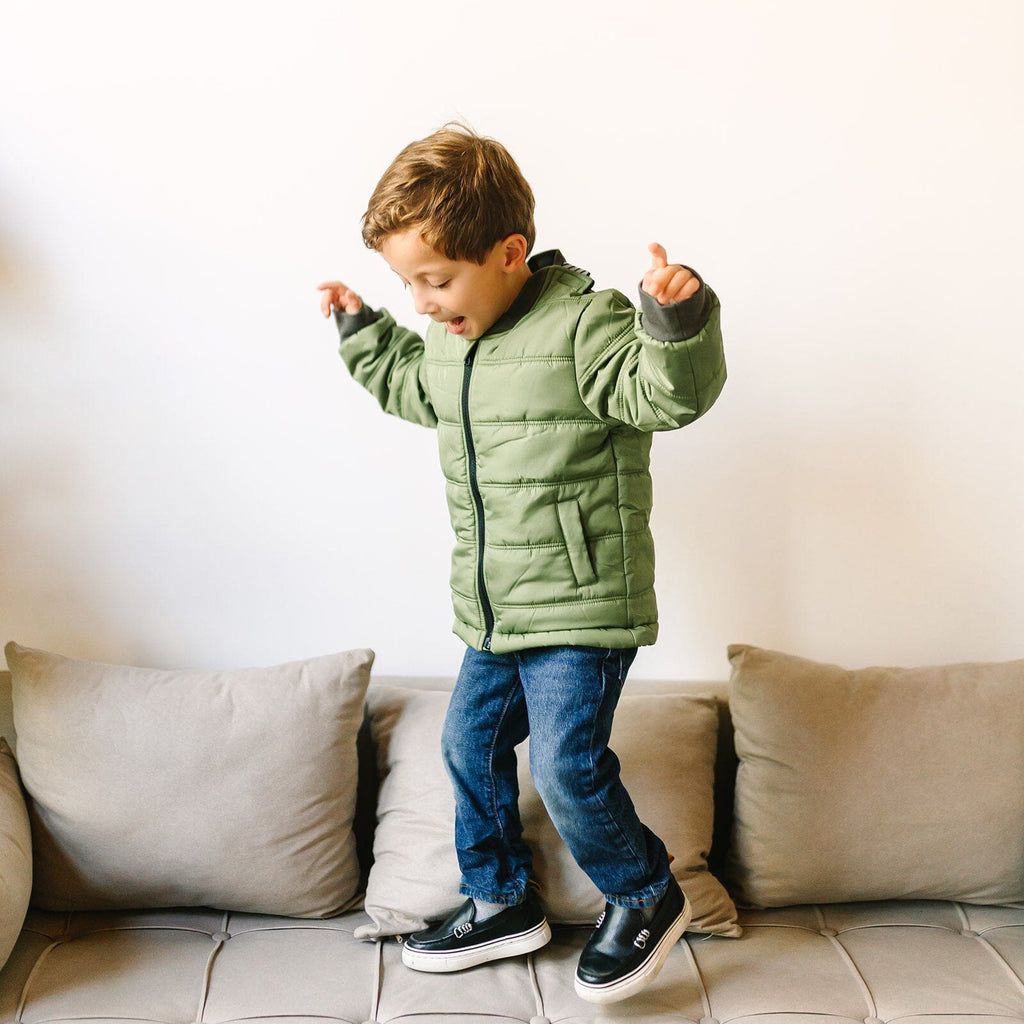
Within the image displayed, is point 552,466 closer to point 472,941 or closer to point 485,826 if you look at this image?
point 485,826

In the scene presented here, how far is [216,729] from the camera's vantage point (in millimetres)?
1624

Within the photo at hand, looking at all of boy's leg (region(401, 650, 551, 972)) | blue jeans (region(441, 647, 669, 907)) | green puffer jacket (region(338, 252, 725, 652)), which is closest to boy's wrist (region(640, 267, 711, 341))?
green puffer jacket (region(338, 252, 725, 652))

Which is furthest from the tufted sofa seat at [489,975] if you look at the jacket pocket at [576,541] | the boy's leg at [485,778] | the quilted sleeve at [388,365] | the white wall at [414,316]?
the quilted sleeve at [388,365]

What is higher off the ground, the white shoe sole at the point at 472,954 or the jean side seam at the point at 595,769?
the jean side seam at the point at 595,769

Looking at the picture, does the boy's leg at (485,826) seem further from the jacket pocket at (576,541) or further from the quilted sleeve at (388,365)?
the quilted sleeve at (388,365)

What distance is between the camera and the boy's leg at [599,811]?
4.56 feet

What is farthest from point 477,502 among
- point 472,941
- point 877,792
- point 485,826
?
point 877,792

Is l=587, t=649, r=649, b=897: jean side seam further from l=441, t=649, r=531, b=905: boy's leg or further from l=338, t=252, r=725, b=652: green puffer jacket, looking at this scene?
l=441, t=649, r=531, b=905: boy's leg

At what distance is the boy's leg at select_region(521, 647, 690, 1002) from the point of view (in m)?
1.39

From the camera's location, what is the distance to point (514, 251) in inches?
53.2

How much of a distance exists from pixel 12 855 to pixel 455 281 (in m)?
1.00

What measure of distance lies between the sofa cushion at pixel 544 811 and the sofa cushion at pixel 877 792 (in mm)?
93

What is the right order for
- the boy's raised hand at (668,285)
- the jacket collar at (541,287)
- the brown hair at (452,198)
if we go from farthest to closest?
the jacket collar at (541,287)
the brown hair at (452,198)
the boy's raised hand at (668,285)

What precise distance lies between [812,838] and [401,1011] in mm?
675
